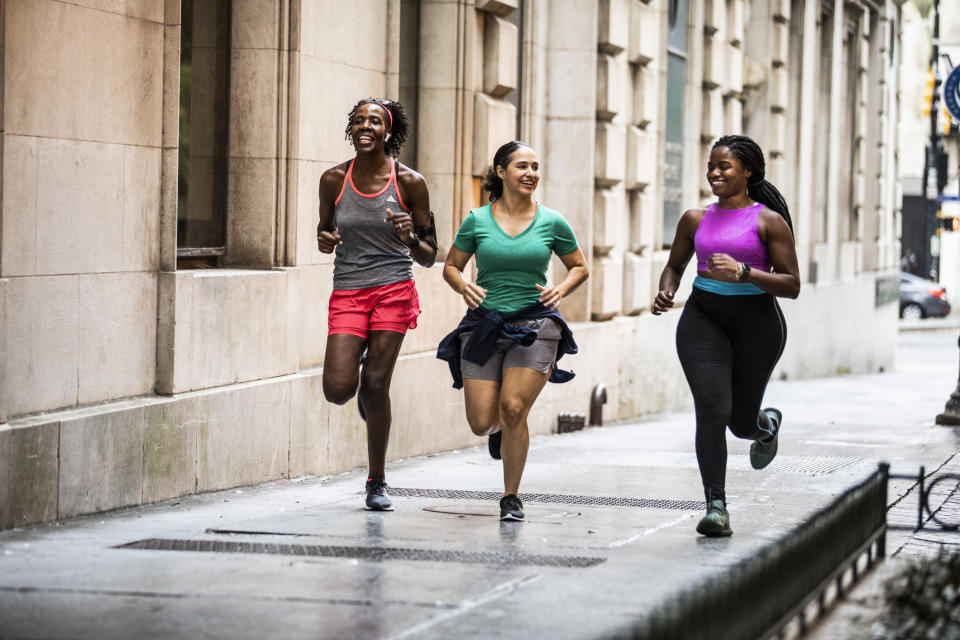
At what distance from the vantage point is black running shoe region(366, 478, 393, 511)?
27.6 ft

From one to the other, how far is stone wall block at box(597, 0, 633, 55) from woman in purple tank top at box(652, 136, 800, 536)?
769 centimetres

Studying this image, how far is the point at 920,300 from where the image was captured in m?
47.0

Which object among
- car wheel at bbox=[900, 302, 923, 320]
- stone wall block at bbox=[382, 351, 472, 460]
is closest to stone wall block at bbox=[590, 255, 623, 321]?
stone wall block at bbox=[382, 351, 472, 460]

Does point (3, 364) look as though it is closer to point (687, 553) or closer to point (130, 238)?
point (130, 238)

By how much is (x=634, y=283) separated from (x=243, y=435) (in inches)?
312

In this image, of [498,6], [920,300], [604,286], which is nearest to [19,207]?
[498,6]

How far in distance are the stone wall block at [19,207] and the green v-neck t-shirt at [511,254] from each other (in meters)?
2.09

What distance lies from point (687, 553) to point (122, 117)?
375 centimetres

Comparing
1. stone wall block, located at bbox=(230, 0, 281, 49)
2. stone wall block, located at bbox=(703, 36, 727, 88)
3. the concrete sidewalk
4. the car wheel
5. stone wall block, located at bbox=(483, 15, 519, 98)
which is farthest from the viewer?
the car wheel

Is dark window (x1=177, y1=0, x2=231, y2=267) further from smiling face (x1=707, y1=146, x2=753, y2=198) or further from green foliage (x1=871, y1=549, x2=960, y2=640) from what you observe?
green foliage (x1=871, y1=549, x2=960, y2=640)

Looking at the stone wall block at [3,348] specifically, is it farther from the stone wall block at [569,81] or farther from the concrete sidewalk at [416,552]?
the stone wall block at [569,81]

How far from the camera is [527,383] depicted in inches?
319

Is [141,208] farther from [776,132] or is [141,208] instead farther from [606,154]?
[776,132]

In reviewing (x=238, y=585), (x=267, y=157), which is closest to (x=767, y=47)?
(x=267, y=157)
